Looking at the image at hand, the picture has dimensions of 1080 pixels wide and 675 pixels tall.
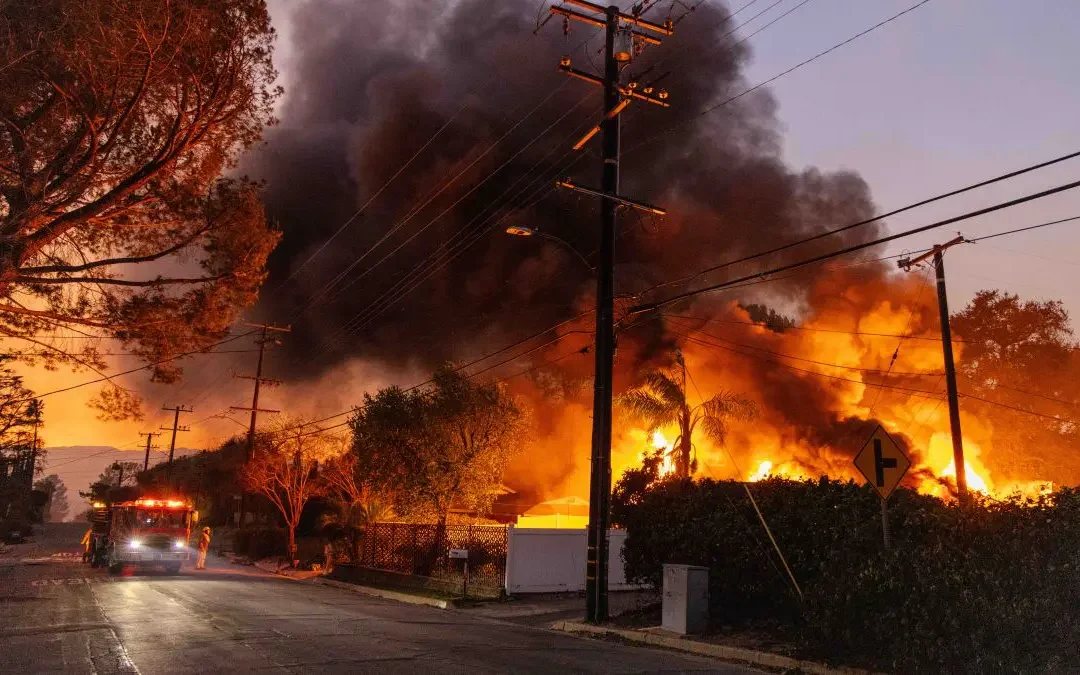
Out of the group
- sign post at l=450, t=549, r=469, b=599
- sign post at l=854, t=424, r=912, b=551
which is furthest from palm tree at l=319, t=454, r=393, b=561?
sign post at l=854, t=424, r=912, b=551

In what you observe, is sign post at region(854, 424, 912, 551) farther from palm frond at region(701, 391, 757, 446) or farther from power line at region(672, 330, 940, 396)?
power line at region(672, 330, 940, 396)

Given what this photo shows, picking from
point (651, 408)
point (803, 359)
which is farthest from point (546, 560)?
point (803, 359)

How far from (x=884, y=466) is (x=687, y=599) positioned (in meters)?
4.22

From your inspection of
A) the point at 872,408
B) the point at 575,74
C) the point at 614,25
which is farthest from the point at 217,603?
the point at 872,408

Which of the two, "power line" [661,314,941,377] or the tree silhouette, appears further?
"power line" [661,314,941,377]

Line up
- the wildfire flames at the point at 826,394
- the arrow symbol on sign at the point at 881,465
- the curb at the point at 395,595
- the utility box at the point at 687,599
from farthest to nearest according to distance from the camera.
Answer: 1. the wildfire flames at the point at 826,394
2. the curb at the point at 395,595
3. the utility box at the point at 687,599
4. the arrow symbol on sign at the point at 881,465

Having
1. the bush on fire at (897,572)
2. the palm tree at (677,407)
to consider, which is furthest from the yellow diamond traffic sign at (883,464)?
the palm tree at (677,407)

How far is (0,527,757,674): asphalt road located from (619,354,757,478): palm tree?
701 inches

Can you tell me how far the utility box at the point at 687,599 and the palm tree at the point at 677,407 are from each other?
20.9 meters

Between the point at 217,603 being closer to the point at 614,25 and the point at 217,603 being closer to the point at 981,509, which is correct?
the point at 981,509

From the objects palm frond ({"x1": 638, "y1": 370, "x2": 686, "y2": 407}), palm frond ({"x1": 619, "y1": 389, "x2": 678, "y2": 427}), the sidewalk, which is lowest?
the sidewalk

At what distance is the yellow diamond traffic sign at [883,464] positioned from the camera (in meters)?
10.4

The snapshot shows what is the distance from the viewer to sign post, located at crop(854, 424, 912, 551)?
10.4m

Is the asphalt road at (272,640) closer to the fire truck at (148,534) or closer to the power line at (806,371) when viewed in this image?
the fire truck at (148,534)
